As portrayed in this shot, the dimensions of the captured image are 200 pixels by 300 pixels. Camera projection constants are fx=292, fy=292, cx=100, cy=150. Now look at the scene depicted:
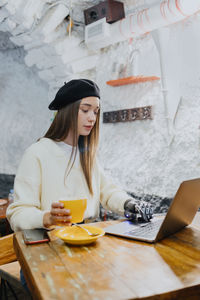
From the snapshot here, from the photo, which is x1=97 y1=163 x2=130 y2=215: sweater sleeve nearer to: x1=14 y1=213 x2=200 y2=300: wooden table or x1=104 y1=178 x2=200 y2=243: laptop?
x1=104 y1=178 x2=200 y2=243: laptop

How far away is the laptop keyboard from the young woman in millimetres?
61

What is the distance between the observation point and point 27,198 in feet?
4.52

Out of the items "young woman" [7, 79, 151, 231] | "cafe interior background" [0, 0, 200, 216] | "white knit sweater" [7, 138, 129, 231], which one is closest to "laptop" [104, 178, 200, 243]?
"young woman" [7, 79, 151, 231]

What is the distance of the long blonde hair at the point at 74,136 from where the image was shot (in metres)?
1.58

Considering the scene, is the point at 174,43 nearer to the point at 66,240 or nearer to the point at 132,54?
the point at 132,54

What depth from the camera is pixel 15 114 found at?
456 cm

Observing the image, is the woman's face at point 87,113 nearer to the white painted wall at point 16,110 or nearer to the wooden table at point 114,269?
the wooden table at point 114,269

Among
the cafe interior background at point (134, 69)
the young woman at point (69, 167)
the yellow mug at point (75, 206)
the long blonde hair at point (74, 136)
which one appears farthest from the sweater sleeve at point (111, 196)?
the cafe interior background at point (134, 69)

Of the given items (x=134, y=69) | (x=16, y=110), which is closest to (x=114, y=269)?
(x=134, y=69)

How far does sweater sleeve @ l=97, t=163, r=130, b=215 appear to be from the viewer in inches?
61.3

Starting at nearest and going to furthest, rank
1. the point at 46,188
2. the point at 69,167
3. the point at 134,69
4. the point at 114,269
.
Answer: the point at 114,269 < the point at 46,188 < the point at 69,167 < the point at 134,69

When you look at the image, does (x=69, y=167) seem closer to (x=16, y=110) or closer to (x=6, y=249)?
(x=6, y=249)

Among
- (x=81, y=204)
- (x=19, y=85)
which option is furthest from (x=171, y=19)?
(x=19, y=85)

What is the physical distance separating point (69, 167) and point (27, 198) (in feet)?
1.06
